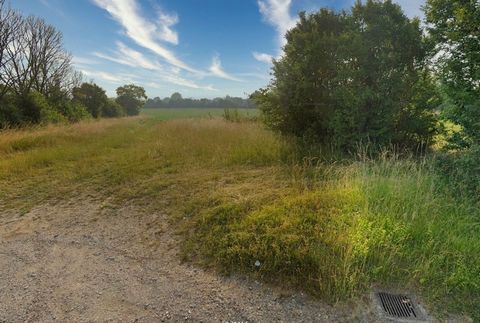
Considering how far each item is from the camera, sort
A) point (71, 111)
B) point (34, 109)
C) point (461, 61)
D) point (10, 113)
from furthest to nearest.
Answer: point (71, 111), point (34, 109), point (10, 113), point (461, 61)

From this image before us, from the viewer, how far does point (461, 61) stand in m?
4.62

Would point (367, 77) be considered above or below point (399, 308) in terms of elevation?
above

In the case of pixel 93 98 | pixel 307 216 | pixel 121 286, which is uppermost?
pixel 93 98

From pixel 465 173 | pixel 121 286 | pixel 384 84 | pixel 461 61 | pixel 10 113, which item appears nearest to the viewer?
pixel 121 286

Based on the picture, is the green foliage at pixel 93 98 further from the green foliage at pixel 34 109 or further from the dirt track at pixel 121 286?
the dirt track at pixel 121 286

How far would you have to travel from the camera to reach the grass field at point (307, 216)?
8.25ft

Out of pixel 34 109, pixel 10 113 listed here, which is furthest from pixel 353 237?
pixel 34 109

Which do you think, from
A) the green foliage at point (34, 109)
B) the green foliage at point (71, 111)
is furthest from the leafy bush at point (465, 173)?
the green foliage at point (71, 111)

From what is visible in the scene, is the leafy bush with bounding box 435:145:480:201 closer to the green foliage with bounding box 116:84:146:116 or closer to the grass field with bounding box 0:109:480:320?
the grass field with bounding box 0:109:480:320

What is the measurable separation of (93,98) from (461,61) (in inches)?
1587

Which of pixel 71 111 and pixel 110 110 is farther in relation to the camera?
pixel 110 110

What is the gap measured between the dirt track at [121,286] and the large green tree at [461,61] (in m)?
4.12

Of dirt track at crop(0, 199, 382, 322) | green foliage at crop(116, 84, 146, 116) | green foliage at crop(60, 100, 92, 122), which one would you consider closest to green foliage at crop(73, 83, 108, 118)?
green foliage at crop(60, 100, 92, 122)

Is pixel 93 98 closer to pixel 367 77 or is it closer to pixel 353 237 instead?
pixel 367 77
